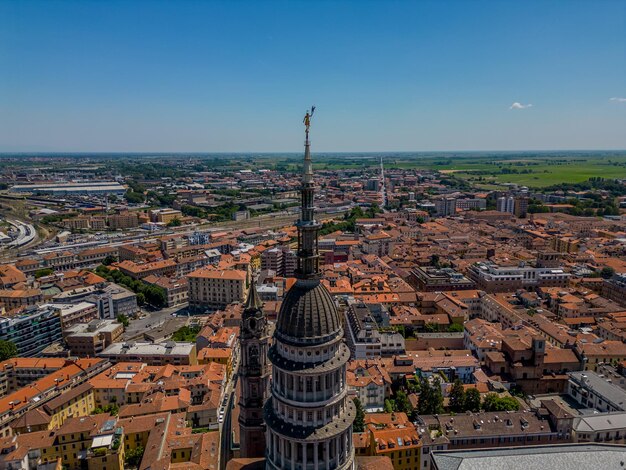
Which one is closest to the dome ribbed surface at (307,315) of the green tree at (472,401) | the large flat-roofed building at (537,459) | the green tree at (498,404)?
the large flat-roofed building at (537,459)

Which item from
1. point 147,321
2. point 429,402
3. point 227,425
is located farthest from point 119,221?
point 429,402

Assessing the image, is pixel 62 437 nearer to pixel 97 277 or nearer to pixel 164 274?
pixel 97 277

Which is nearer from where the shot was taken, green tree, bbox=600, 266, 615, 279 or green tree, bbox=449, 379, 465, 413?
green tree, bbox=449, 379, 465, 413

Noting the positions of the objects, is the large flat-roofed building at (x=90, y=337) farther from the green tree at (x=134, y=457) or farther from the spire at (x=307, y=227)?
the spire at (x=307, y=227)

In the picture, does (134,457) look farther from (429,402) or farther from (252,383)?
(429,402)

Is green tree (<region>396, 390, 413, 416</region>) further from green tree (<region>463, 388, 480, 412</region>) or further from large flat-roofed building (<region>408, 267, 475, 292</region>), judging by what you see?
large flat-roofed building (<region>408, 267, 475, 292</region>)

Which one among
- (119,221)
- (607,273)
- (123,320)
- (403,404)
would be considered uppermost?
(607,273)

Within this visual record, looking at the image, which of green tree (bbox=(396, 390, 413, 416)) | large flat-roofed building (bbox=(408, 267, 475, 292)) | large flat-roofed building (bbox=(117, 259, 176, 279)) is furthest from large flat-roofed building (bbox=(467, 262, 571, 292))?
large flat-roofed building (bbox=(117, 259, 176, 279))
